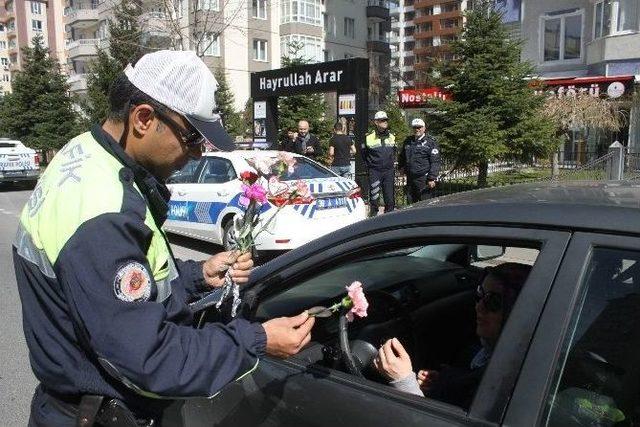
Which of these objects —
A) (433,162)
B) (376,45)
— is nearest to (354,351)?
(433,162)

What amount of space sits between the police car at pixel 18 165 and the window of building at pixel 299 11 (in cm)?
3040

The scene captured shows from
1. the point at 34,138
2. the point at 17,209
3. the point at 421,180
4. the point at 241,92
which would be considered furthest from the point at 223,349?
the point at 241,92

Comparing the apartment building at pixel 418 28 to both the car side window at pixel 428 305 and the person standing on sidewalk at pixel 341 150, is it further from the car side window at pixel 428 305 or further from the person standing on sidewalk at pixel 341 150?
the car side window at pixel 428 305

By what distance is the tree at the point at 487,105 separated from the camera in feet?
43.8

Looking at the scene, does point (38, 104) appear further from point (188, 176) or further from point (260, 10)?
point (188, 176)

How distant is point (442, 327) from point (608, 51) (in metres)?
23.7

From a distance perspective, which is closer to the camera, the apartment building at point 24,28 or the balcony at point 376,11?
the balcony at point 376,11

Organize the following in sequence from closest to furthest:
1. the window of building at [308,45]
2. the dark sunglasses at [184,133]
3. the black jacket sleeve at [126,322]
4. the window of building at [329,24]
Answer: the black jacket sleeve at [126,322], the dark sunglasses at [184,133], the window of building at [308,45], the window of building at [329,24]

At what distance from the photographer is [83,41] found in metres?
48.1

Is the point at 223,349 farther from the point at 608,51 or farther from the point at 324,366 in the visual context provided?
the point at 608,51

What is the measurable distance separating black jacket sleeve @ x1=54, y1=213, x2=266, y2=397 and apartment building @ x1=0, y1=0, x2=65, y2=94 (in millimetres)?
65379

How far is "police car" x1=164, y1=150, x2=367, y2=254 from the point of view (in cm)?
758

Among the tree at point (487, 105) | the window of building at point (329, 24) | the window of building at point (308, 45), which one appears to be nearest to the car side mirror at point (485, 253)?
the tree at point (487, 105)

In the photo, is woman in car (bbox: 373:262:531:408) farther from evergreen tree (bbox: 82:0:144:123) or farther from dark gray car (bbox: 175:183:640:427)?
evergreen tree (bbox: 82:0:144:123)
